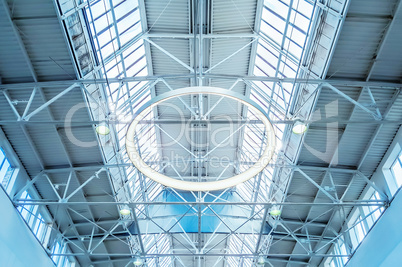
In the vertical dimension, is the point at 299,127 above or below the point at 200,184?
above

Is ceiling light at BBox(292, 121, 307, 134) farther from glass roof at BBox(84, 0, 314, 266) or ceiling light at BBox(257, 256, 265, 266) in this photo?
ceiling light at BBox(257, 256, 265, 266)

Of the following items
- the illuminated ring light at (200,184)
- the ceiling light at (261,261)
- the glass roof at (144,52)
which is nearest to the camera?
the illuminated ring light at (200,184)

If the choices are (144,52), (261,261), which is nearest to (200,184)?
(144,52)

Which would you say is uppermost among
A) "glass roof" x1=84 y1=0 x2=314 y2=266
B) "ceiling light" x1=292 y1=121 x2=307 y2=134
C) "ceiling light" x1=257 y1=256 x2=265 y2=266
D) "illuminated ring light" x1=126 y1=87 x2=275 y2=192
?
"glass roof" x1=84 y1=0 x2=314 y2=266

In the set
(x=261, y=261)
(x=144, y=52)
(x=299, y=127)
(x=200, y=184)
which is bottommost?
(x=200, y=184)

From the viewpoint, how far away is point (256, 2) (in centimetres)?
2228

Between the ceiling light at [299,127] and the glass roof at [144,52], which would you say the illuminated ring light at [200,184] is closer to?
the ceiling light at [299,127]

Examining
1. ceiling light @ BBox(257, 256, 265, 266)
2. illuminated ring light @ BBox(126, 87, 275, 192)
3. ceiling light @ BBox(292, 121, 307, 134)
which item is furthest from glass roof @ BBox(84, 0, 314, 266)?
ceiling light @ BBox(257, 256, 265, 266)

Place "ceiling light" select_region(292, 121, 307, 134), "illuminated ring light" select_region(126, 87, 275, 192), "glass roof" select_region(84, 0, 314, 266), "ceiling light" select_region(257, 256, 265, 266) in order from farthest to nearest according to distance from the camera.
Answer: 1. "ceiling light" select_region(257, 256, 265, 266)
2. "glass roof" select_region(84, 0, 314, 266)
3. "ceiling light" select_region(292, 121, 307, 134)
4. "illuminated ring light" select_region(126, 87, 275, 192)

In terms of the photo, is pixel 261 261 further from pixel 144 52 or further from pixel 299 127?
pixel 144 52

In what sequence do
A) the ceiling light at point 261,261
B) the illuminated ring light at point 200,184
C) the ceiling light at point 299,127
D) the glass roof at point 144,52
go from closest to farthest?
the illuminated ring light at point 200,184
the ceiling light at point 299,127
the glass roof at point 144,52
the ceiling light at point 261,261

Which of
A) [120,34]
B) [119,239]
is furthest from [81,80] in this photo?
[119,239]

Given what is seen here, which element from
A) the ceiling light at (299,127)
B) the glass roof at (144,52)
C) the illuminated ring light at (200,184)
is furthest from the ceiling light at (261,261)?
the ceiling light at (299,127)

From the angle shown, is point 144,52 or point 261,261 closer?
point 144,52
